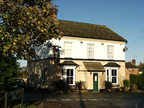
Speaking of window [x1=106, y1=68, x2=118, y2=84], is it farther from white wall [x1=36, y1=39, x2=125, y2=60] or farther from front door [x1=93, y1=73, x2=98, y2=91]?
front door [x1=93, y1=73, x2=98, y2=91]

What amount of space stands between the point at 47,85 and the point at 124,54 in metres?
12.4

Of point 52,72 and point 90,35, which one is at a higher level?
point 90,35

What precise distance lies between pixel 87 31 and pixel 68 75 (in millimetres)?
7271

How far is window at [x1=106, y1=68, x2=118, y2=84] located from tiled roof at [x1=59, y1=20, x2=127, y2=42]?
4491mm

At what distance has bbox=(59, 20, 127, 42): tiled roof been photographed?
25.5 meters

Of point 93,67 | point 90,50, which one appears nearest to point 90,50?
point 90,50

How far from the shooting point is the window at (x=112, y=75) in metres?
27.0

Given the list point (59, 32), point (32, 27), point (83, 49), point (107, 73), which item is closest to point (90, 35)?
point (83, 49)

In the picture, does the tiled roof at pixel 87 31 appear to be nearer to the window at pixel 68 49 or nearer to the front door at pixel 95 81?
the window at pixel 68 49

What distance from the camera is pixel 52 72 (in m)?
23.9

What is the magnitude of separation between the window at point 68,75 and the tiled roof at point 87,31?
176 inches

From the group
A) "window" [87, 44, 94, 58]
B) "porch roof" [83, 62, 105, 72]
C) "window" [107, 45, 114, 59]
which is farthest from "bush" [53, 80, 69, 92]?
"window" [107, 45, 114, 59]

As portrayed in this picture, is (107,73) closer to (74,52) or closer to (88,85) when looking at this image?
(88,85)

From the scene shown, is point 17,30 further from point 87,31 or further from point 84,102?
point 87,31
